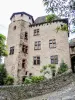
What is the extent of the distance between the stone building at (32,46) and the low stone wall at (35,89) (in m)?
8.89

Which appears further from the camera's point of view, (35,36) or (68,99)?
(35,36)

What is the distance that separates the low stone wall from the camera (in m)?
18.1

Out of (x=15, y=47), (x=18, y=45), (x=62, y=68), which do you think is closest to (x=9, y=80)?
(x=15, y=47)

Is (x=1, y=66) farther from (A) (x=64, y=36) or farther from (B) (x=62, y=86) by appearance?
(B) (x=62, y=86)

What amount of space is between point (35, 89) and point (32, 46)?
43.1 ft

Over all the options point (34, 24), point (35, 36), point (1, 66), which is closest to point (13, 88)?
Result: point (1, 66)

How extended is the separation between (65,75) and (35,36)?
14150mm

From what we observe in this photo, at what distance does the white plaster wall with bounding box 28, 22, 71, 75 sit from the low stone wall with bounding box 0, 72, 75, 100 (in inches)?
372

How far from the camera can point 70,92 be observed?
15477mm

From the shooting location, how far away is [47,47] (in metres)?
29.5

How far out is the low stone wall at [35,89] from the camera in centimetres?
1811

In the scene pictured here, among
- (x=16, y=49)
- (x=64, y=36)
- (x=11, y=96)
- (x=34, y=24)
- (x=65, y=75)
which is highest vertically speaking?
(x=34, y=24)

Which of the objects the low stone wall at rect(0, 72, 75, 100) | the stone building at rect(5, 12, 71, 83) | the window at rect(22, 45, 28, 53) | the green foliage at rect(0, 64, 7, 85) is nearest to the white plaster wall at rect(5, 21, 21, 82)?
the stone building at rect(5, 12, 71, 83)

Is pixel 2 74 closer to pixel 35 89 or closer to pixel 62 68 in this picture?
pixel 62 68
